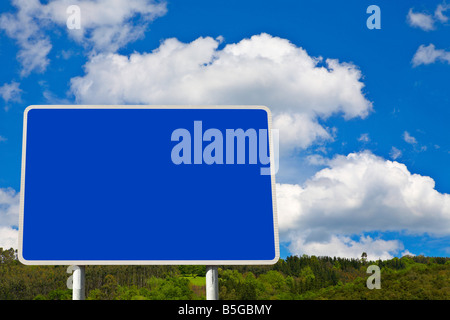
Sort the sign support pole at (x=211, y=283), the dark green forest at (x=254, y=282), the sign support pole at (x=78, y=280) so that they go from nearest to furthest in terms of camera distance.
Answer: the sign support pole at (x=211, y=283) < the sign support pole at (x=78, y=280) < the dark green forest at (x=254, y=282)

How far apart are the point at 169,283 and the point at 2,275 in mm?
63708

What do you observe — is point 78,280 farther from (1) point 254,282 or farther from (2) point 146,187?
(1) point 254,282

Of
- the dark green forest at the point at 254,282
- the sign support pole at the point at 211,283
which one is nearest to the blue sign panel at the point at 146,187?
the sign support pole at the point at 211,283

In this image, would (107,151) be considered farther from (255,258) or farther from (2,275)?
(2,275)

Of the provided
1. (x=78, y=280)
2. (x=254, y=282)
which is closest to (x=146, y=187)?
(x=78, y=280)

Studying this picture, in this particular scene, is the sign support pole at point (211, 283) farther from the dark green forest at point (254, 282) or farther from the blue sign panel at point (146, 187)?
the dark green forest at point (254, 282)

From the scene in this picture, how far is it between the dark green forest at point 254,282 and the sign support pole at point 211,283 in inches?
4447

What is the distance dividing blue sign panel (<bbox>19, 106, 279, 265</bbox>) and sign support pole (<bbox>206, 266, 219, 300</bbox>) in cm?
13

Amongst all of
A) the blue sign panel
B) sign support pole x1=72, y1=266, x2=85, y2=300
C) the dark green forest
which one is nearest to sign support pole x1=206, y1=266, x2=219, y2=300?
the blue sign panel

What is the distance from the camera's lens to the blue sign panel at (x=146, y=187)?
16.9 ft

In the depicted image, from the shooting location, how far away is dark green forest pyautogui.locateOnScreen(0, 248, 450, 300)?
12088 centimetres

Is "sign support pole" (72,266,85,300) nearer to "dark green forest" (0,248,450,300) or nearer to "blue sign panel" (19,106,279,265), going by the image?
"blue sign panel" (19,106,279,265)

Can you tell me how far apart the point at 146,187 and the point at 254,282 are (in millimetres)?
148652
